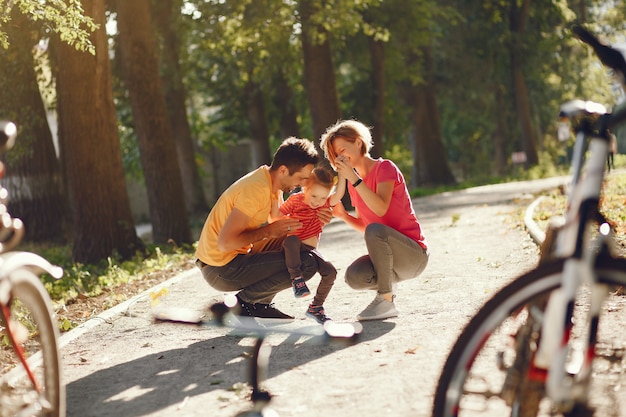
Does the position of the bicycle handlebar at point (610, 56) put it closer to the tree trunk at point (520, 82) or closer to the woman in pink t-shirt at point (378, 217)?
the woman in pink t-shirt at point (378, 217)

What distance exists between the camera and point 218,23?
2483 cm

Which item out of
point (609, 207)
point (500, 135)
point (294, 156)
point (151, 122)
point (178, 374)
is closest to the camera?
point (178, 374)

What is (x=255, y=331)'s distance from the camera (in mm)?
6012

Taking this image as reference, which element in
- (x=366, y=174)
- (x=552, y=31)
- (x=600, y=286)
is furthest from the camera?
(x=552, y=31)

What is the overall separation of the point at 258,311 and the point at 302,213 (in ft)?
2.57

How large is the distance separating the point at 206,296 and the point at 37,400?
5775mm

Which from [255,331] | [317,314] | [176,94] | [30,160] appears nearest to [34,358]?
[255,331]

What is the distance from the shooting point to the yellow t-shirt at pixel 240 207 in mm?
6637

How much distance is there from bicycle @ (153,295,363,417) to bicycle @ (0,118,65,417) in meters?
1.12

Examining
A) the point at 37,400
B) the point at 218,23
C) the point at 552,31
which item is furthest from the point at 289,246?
the point at 552,31

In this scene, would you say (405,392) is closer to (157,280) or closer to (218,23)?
(157,280)

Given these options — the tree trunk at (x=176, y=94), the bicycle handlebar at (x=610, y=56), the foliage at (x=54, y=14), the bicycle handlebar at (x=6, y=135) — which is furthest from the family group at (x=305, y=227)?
the tree trunk at (x=176, y=94)

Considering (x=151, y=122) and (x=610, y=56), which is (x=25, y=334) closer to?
(x=610, y=56)

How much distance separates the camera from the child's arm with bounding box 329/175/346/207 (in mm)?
7215
